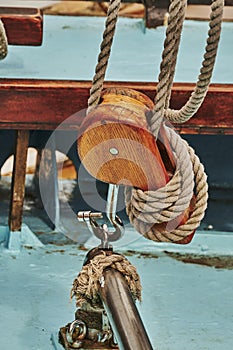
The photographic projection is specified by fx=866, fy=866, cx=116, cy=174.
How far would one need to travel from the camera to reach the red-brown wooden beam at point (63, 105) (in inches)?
82.0

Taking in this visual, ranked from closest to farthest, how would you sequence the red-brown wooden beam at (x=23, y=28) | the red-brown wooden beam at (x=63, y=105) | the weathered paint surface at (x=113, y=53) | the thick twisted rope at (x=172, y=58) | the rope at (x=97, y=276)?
A: the thick twisted rope at (x=172, y=58), the rope at (x=97, y=276), the red-brown wooden beam at (x=63, y=105), the weathered paint surface at (x=113, y=53), the red-brown wooden beam at (x=23, y=28)

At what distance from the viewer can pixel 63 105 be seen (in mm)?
2105

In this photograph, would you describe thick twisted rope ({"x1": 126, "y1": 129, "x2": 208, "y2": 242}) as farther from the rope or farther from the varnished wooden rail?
the varnished wooden rail

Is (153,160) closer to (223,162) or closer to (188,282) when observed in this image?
(188,282)

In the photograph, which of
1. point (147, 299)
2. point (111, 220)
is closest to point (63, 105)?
point (147, 299)

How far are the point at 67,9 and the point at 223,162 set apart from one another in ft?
13.7

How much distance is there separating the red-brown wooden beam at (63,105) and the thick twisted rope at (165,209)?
680 millimetres

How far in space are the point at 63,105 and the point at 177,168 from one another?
744mm

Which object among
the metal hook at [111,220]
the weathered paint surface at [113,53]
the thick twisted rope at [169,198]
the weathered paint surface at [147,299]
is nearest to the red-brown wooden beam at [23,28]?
the weathered paint surface at [113,53]

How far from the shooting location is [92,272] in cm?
149

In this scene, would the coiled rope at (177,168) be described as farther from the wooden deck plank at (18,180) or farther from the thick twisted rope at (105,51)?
the wooden deck plank at (18,180)

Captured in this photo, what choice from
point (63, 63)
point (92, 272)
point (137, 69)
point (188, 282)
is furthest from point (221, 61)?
point (92, 272)

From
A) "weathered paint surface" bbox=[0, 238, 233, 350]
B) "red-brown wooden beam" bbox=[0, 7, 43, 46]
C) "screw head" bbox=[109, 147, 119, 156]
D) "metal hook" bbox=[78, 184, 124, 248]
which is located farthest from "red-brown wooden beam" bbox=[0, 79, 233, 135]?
"screw head" bbox=[109, 147, 119, 156]

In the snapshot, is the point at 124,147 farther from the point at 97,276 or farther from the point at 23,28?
the point at 23,28
